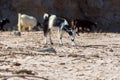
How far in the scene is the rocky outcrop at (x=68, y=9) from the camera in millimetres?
33219

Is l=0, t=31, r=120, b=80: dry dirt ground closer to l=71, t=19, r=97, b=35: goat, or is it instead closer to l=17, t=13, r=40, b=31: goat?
l=17, t=13, r=40, b=31: goat

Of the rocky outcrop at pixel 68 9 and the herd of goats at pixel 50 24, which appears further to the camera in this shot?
the rocky outcrop at pixel 68 9

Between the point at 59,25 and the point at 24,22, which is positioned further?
the point at 24,22

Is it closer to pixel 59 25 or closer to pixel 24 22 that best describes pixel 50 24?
pixel 59 25

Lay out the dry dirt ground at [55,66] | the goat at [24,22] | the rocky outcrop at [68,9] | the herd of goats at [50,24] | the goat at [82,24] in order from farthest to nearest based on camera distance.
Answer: the rocky outcrop at [68,9]
the goat at [82,24]
the goat at [24,22]
the herd of goats at [50,24]
the dry dirt ground at [55,66]

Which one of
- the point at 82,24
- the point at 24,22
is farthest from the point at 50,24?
the point at 82,24

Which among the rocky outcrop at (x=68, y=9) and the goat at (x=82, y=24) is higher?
the rocky outcrop at (x=68, y=9)

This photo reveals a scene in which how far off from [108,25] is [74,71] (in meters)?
22.9

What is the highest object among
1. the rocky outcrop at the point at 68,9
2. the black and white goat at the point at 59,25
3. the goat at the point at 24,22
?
the rocky outcrop at the point at 68,9

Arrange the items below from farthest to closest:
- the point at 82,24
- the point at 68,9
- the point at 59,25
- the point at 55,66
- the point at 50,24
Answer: the point at 68,9 < the point at 82,24 < the point at 50,24 < the point at 59,25 < the point at 55,66

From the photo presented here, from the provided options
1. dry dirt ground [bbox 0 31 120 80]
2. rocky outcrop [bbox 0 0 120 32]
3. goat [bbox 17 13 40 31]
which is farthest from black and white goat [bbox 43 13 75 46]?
rocky outcrop [bbox 0 0 120 32]

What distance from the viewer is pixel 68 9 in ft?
110

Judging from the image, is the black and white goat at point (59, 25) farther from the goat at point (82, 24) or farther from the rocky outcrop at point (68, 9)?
the rocky outcrop at point (68, 9)

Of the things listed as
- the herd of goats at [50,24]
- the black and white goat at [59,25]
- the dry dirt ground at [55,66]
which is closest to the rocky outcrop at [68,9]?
the herd of goats at [50,24]
